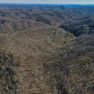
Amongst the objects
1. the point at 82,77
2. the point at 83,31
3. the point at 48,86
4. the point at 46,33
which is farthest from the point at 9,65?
the point at 83,31

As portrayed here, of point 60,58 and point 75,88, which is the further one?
point 60,58

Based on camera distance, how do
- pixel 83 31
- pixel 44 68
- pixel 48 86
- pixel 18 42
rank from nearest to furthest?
1. pixel 48 86
2. pixel 44 68
3. pixel 18 42
4. pixel 83 31

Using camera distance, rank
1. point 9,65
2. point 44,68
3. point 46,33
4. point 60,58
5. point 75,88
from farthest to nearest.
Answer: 1. point 46,33
2. point 60,58
3. point 44,68
4. point 9,65
5. point 75,88

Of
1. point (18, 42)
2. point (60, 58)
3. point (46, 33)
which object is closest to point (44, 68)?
point (60, 58)

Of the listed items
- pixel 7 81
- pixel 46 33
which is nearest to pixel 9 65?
pixel 7 81

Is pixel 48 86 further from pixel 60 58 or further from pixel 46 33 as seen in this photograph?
pixel 46 33

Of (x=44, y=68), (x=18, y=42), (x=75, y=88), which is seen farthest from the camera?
(x=18, y=42)

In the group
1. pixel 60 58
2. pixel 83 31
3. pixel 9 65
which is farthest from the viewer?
pixel 83 31

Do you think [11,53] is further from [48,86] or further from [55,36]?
[55,36]

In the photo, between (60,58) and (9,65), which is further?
(60,58)
